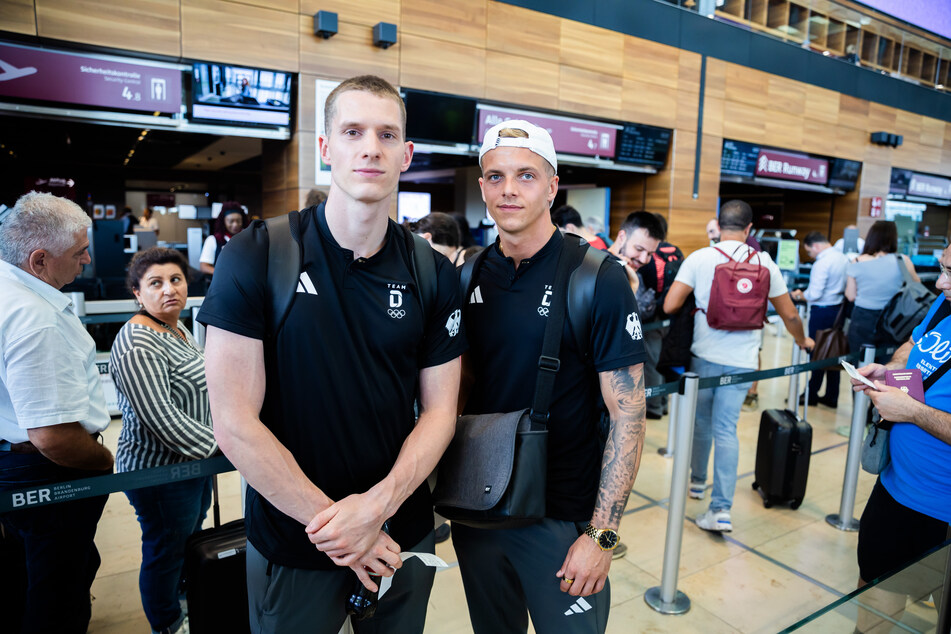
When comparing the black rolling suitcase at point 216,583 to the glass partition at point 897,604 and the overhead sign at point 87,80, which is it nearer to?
the glass partition at point 897,604

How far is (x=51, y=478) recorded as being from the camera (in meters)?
1.75

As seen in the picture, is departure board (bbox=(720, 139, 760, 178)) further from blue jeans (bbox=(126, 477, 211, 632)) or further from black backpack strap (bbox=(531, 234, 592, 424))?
blue jeans (bbox=(126, 477, 211, 632))

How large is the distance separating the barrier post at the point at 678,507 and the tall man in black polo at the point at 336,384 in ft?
4.75

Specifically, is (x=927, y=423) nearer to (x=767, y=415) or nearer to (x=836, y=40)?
(x=767, y=415)

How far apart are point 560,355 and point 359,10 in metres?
5.52

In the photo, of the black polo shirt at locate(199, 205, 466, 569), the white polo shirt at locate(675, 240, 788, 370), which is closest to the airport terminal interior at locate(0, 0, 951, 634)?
the white polo shirt at locate(675, 240, 788, 370)

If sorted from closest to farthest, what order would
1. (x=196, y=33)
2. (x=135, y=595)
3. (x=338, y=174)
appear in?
(x=338, y=174) < (x=135, y=595) < (x=196, y=33)

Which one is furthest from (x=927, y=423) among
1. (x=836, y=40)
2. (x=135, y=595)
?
(x=836, y=40)

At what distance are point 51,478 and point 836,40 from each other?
1232 cm

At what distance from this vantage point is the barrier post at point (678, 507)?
2.44 m

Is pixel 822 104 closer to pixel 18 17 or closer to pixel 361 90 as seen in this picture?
pixel 18 17

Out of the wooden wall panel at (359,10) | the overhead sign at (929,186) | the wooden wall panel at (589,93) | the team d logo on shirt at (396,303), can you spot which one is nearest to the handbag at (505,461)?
the team d logo on shirt at (396,303)

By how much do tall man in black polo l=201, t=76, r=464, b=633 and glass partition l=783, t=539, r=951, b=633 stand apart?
2.95 ft

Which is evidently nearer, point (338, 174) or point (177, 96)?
point (338, 174)
